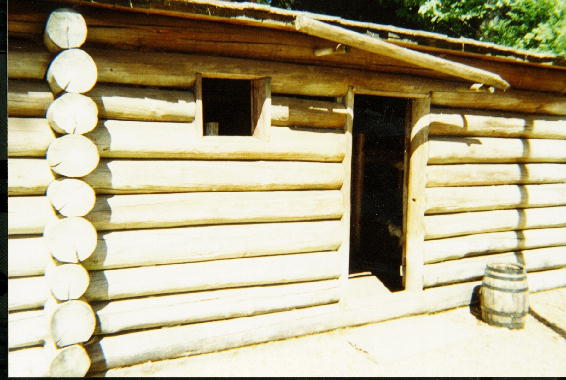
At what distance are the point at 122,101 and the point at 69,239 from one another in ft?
4.27

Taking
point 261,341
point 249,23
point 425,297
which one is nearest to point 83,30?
point 249,23

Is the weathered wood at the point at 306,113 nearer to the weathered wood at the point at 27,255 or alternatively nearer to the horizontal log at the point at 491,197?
the horizontal log at the point at 491,197

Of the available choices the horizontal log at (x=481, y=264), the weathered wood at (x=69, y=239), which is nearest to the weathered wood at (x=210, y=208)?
the weathered wood at (x=69, y=239)

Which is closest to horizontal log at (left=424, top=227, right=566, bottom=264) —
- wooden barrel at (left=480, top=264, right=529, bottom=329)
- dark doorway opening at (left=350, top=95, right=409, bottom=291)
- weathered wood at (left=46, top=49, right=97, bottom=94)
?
wooden barrel at (left=480, top=264, right=529, bottom=329)

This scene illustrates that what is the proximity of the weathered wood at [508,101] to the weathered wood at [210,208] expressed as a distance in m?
1.99

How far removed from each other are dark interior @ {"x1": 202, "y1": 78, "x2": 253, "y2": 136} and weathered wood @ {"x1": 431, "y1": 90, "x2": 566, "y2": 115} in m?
3.53

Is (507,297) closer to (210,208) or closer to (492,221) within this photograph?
(492,221)

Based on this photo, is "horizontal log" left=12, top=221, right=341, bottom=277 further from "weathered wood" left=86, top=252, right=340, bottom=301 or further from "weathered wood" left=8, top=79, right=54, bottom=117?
"weathered wood" left=8, top=79, right=54, bottom=117

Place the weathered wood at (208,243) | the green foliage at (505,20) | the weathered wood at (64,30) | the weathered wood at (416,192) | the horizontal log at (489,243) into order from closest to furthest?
the weathered wood at (64,30), the weathered wood at (208,243), the weathered wood at (416,192), the horizontal log at (489,243), the green foliage at (505,20)

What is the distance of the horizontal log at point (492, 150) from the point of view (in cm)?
559

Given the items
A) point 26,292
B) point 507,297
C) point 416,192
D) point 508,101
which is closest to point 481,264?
point 507,297

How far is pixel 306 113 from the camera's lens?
477 cm

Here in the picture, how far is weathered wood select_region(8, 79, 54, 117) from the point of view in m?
3.63

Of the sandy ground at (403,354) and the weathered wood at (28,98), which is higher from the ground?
the weathered wood at (28,98)
